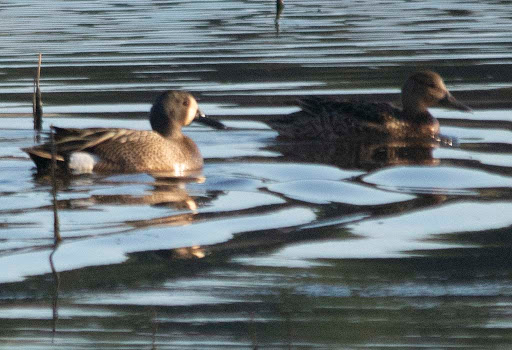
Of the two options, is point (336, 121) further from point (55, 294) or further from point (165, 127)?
point (55, 294)

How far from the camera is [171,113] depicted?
10242 mm

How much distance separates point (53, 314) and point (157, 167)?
4.34m

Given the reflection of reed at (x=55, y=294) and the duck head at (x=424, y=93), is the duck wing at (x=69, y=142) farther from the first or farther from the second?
the duck head at (x=424, y=93)

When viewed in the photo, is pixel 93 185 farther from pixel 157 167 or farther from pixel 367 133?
pixel 367 133

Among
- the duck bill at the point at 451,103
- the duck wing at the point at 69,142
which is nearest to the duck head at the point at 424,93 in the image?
the duck bill at the point at 451,103

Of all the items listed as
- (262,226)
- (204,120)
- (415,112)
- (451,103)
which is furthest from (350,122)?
(262,226)

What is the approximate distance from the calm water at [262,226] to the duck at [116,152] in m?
0.22

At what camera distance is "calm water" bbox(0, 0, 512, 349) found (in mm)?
5219

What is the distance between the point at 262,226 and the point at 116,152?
247 cm

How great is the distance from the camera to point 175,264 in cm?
641

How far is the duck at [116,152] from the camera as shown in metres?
9.39

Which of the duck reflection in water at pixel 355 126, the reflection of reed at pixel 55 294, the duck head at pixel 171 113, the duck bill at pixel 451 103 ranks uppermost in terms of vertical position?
the duck head at pixel 171 113

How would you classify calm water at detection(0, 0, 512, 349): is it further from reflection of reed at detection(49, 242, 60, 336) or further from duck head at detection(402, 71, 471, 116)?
duck head at detection(402, 71, 471, 116)

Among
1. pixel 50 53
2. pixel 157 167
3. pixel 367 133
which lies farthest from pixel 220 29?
pixel 157 167
